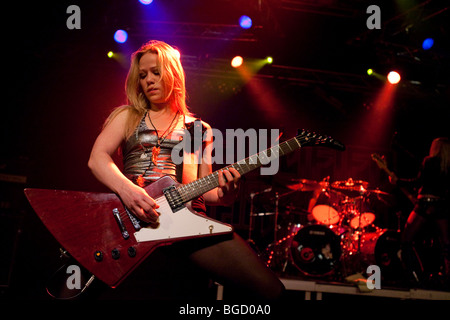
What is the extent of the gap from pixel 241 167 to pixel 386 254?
4.88 metres

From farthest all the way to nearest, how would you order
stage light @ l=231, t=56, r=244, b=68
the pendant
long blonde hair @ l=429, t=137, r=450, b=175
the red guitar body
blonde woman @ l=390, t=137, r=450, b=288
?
stage light @ l=231, t=56, r=244, b=68 < long blonde hair @ l=429, t=137, r=450, b=175 < blonde woman @ l=390, t=137, r=450, b=288 < the pendant < the red guitar body

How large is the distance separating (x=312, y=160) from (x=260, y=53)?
2.81 metres

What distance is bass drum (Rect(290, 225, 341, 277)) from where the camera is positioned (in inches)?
231

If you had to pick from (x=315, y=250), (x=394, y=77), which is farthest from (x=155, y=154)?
(x=394, y=77)

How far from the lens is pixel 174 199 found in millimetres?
2260

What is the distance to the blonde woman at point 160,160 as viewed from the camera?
7.01 feet

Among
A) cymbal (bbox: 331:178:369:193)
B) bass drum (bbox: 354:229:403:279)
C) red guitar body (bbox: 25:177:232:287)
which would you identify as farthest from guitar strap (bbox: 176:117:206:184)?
bass drum (bbox: 354:229:403:279)

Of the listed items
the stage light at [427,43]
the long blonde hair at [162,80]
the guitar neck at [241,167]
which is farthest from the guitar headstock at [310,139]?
the stage light at [427,43]

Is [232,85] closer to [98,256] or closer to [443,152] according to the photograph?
[443,152]

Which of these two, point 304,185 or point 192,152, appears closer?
point 192,152

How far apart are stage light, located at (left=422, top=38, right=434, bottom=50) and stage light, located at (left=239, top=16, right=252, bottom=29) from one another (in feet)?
10.4

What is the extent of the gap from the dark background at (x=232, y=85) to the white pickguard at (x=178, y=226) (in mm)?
4403

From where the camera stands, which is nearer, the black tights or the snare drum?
the black tights

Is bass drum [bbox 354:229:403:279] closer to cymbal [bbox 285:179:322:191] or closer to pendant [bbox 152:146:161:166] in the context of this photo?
cymbal [bbox 285:179:322:191]
